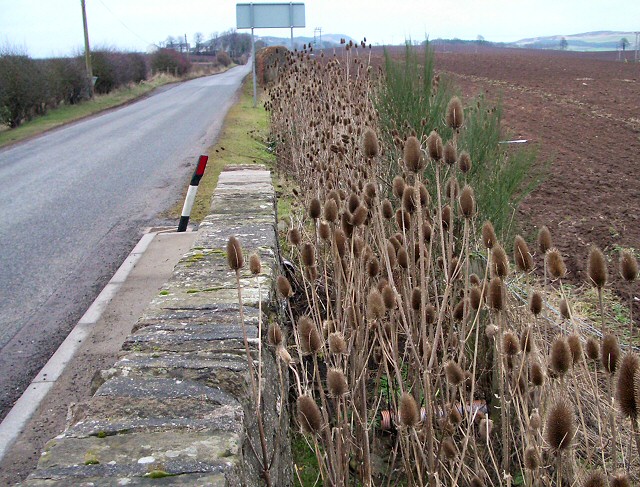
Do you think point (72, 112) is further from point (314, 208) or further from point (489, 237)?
point (489, 237)

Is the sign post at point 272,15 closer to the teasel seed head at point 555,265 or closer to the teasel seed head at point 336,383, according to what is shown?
the teasel seed head at point 555,265

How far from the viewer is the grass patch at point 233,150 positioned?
891cm

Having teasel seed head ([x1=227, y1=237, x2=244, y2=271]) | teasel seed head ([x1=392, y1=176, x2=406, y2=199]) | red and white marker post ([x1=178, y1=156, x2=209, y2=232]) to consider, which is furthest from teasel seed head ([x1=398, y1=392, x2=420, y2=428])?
red and white marker post ([x1=178, y1=156, x2=209, y2=232])

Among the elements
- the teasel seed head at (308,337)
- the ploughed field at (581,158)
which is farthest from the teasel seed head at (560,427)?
the ploughed field at (581,158)

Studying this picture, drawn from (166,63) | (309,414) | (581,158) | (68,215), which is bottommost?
(68,215)

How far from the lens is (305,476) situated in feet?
10.8

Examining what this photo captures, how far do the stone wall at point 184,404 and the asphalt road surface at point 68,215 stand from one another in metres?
1.91

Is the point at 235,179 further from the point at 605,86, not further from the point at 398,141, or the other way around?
the point at 605,86

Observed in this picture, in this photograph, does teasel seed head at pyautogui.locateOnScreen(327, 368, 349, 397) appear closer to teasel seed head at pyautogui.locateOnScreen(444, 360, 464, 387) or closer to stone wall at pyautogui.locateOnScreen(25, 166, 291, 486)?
stone wall at pyautogui.locateOnScreen(25, 166, 291, 486)

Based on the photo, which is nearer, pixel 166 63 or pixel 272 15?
pixel 272 15

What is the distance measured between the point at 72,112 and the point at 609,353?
1096 inches

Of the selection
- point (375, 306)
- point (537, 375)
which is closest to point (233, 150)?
point (375, 306)

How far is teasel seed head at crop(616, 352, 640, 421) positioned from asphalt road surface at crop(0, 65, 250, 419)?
344 centimetres

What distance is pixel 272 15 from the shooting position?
21.9 metres
